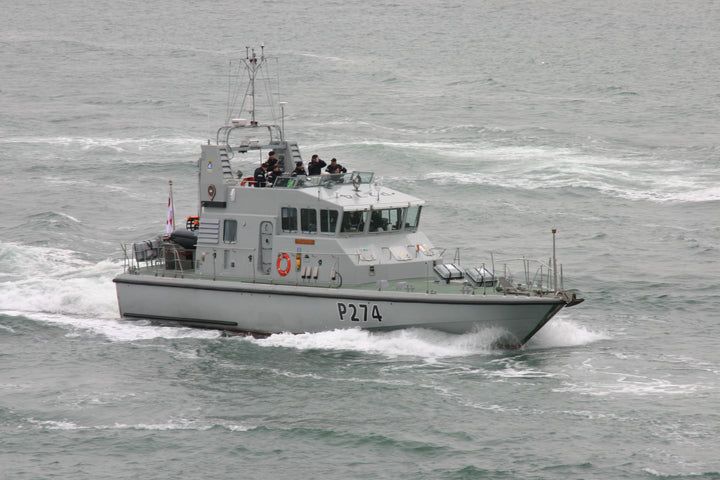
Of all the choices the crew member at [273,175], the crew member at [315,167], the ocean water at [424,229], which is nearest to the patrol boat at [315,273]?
the crew member at [273,175]

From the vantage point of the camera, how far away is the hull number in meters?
24.5

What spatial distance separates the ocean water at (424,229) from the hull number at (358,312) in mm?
429

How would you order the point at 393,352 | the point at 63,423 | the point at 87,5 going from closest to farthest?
the point at 63,423
the point at 393,352
the point at 87,5

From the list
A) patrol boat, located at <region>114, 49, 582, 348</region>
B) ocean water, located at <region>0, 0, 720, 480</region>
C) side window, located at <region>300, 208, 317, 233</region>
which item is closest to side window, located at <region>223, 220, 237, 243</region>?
patrol boat, located at <region>114, 49, 582, 348</region>

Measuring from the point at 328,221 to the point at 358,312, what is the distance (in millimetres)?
2397

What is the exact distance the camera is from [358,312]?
24.6m

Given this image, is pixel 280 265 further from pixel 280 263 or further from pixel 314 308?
pixel 314 308

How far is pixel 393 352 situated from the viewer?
2427cm

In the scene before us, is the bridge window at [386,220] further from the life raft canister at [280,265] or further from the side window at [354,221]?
the life raft canister at [280,265]

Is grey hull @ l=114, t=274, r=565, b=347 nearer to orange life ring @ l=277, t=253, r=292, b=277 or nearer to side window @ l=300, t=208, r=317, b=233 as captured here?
orange life ring @ l=277, t=253, r=292, b=277

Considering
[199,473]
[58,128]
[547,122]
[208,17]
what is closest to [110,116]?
[58,128]

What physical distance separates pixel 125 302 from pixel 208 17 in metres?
75.1

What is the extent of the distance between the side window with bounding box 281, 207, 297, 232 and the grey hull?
1496 mm

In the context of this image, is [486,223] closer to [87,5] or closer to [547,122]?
[547,122]
